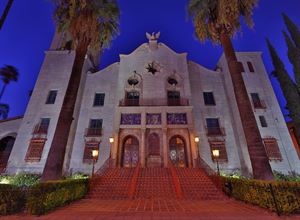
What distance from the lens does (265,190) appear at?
6.95m

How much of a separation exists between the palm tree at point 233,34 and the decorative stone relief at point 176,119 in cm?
798

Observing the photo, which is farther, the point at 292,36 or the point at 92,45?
the point at 292,36

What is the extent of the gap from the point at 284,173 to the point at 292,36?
49.8ft

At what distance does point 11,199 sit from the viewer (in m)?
6.39

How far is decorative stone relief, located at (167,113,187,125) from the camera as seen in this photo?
59.3 ft

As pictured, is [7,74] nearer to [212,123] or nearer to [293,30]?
[212,123]

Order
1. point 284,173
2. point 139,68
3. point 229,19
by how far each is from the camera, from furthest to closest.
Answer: point 139,68 < point 284,173 < point 229,19

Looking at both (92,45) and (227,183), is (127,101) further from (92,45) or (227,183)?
(227,183)

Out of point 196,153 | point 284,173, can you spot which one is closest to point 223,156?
point 196,153

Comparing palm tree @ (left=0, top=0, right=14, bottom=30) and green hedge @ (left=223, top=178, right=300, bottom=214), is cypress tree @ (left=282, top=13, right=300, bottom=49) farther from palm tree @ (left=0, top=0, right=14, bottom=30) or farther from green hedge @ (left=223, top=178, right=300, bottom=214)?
palm tree @ (left=0, top=0, right=14, bottom=30)

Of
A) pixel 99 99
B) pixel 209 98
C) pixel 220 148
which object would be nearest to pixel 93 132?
pixel 99 99

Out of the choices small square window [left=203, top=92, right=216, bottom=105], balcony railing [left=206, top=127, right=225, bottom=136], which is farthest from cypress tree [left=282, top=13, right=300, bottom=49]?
balcony railing [left=206, top=127, right=225, bottom=136]

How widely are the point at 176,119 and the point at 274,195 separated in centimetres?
1213

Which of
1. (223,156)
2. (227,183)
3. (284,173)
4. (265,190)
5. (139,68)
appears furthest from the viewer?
(139,68)
